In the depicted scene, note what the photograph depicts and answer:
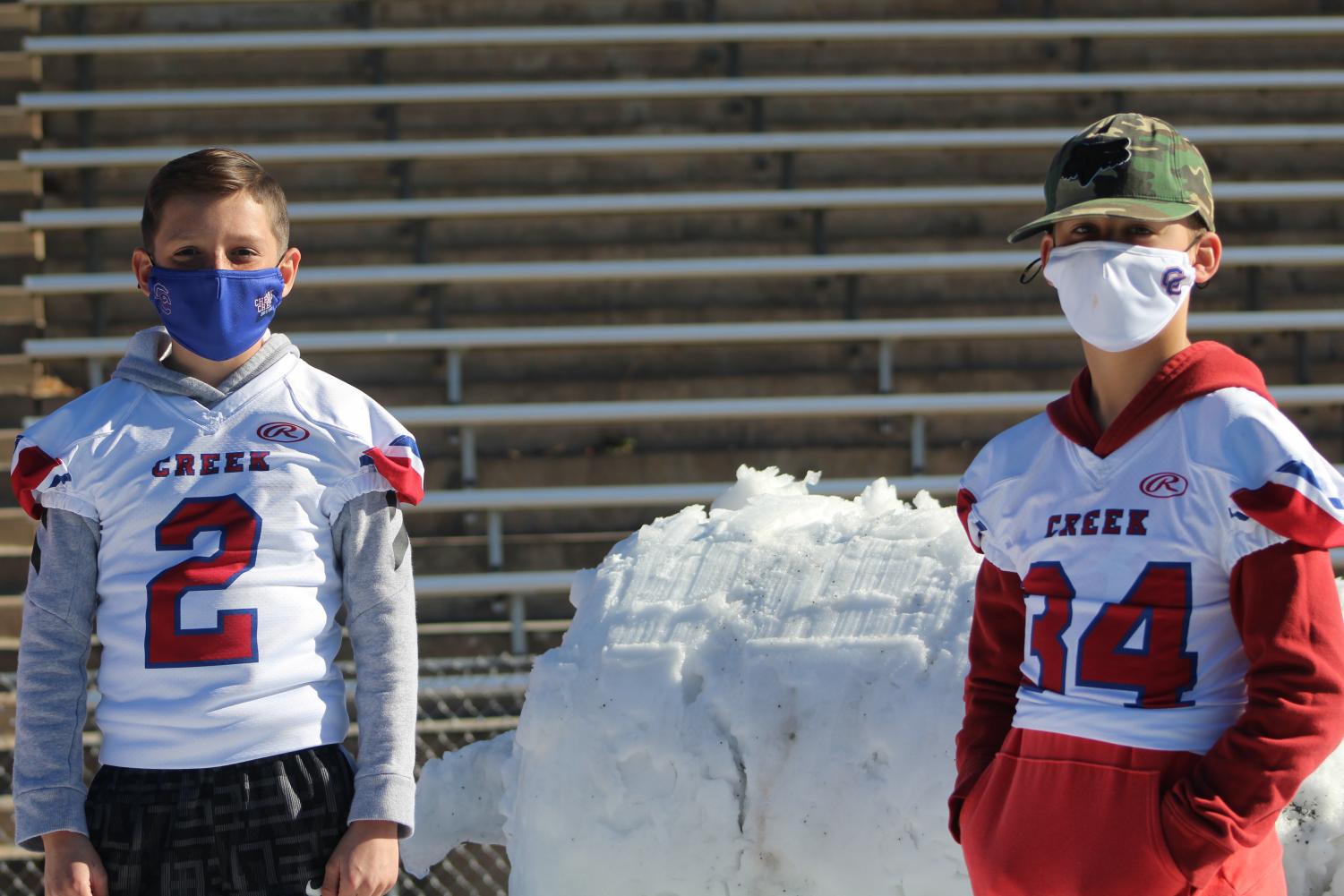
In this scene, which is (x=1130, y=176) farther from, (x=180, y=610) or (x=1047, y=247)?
(x=180, y=610)

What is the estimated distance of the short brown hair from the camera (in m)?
1.67

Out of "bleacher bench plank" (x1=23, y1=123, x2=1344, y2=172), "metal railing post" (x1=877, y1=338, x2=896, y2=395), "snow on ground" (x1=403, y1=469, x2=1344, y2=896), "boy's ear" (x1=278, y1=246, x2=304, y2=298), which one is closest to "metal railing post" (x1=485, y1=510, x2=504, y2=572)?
"bleacher bench plank" (x1=23, y1=123, x2=1344, y2=172)

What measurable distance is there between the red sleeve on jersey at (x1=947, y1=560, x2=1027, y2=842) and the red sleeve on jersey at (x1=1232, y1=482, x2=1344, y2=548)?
35 centimetres

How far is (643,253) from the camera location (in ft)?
18.8

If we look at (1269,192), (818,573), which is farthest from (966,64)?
(818,573)

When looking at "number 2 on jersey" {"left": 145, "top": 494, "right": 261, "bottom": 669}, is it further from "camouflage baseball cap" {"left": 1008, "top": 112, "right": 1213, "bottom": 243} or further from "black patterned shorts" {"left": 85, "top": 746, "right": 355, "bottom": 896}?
"camouflage baseball cap" {"left": 1008, "top": 112, "right": 1213, "bottom": 243}

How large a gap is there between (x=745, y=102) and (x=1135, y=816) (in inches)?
191

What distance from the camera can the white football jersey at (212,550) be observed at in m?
1.58

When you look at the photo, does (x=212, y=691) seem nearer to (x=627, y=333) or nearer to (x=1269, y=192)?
Result: (x=627, y=333)

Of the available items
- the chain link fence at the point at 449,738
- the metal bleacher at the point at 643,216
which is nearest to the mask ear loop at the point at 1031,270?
the chain link fence at the point at 449,738

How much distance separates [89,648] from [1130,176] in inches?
50.2

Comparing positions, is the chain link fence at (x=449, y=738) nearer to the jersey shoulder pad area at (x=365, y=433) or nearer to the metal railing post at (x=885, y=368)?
the metal railing post at (x=885, y=368)

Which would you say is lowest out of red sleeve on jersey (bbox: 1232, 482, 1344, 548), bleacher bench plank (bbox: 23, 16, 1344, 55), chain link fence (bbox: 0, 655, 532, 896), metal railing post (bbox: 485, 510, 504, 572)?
chain link fence (bbox: 0, 655, 532, 896)

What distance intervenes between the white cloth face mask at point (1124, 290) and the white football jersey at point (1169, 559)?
0.35 ft
